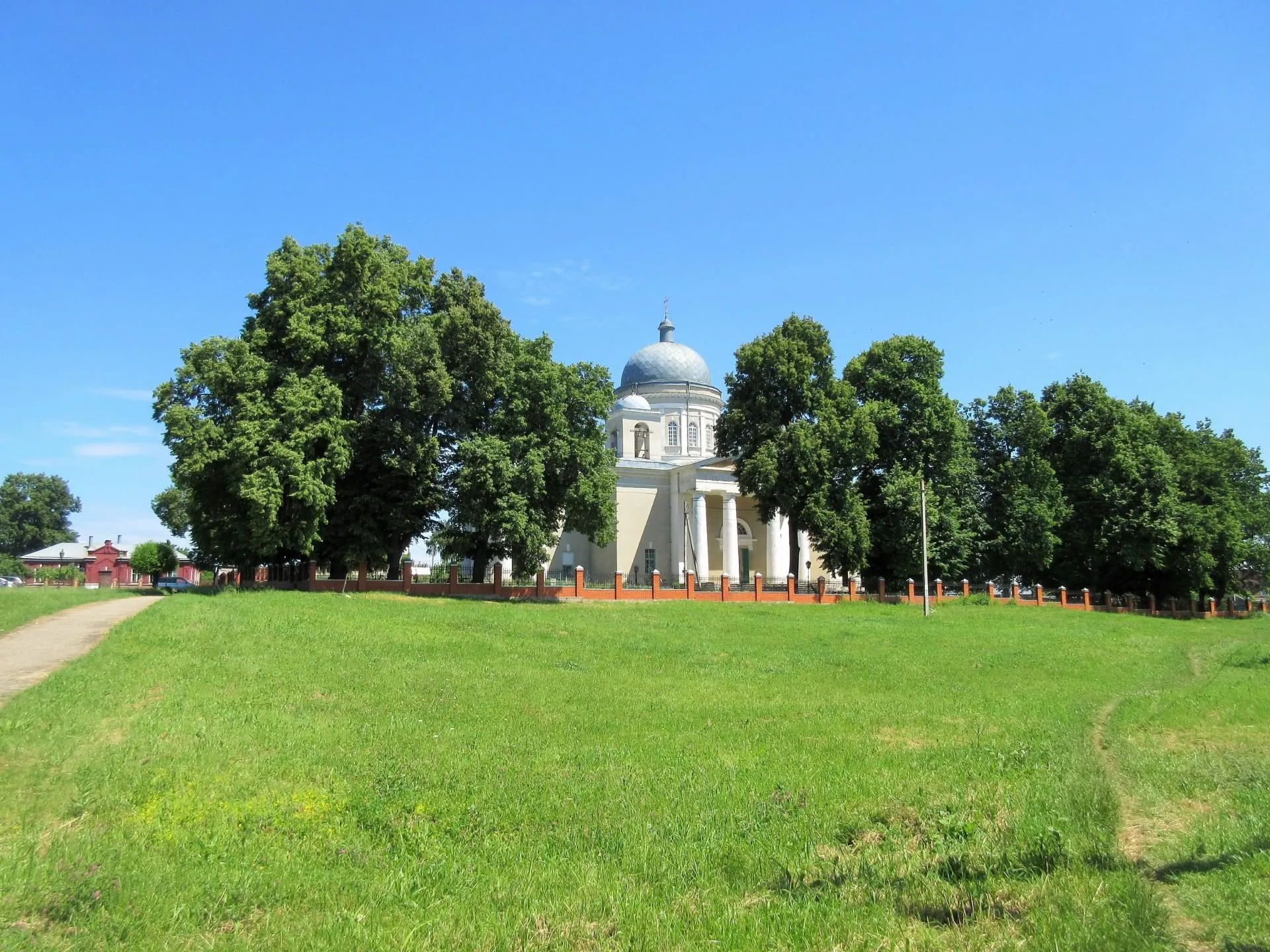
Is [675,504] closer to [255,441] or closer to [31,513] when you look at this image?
[255,441]

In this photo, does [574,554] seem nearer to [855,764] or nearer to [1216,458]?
[1216,458]

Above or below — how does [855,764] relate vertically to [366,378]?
below

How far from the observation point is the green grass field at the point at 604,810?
5734 mm

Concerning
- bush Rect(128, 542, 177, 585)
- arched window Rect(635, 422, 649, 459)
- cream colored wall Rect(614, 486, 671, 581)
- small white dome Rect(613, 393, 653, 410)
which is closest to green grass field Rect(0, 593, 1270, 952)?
cream colored wall Rect(614, 486, 671, 581)

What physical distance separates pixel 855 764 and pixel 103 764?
7.50 m

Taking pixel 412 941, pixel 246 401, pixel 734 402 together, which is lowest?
pixel 412 941

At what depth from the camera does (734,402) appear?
41.8 meters

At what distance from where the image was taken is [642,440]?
176 feet

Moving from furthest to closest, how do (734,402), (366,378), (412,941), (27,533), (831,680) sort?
1. (27,533)
2. (734,402)
3. (366,378)
4. (831,680)
5. (412,941)

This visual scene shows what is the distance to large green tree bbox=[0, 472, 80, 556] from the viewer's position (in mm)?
98062

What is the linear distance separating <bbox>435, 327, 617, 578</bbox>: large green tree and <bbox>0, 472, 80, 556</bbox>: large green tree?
8821cm

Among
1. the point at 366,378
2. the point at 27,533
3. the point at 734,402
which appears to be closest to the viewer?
the point at 366,378

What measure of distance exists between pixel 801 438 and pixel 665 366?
19.9m

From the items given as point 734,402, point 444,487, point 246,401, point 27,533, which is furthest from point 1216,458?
point 27,533
